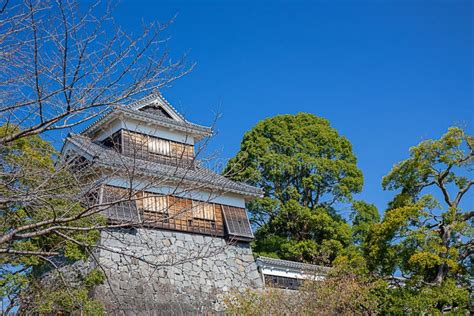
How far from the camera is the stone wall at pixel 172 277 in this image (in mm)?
16062

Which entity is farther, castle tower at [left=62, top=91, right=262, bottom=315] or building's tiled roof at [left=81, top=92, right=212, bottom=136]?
building's tiled roof at [left=81, top=92, right=212, bottom=136]

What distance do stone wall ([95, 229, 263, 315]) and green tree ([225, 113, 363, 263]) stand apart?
196 inches

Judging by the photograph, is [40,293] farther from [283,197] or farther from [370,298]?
[283,197]

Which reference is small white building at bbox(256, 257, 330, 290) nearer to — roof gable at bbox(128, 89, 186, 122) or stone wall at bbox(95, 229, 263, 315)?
stone wall at bbox(95, 229, 263, 315)

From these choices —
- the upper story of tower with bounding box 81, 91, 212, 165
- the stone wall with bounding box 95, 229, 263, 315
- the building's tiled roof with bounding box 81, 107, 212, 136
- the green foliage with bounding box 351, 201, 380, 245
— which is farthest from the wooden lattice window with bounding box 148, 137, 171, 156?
the green foliage with bounding box 351, 201, 380, 245

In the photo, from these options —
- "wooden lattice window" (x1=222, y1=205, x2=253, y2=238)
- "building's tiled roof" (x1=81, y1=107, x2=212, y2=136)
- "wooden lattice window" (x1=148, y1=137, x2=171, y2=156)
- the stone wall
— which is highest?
"building's tiled roof" (x1=81, y1=107, x2=212, y2=136)

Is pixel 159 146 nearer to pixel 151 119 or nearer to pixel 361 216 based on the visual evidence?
pixel 151 119

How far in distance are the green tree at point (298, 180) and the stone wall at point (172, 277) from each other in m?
4.97

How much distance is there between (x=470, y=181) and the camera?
1542cm

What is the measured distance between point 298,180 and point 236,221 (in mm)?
7324

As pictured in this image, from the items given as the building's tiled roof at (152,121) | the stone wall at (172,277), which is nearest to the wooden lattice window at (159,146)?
the building's tiled roof at (152,121)

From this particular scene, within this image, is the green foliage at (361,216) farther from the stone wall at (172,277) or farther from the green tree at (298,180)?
the stone wall at (172,277)

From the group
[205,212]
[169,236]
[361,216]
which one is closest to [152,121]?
[205,212]

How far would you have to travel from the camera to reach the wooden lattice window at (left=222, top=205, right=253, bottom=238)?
771 inches
